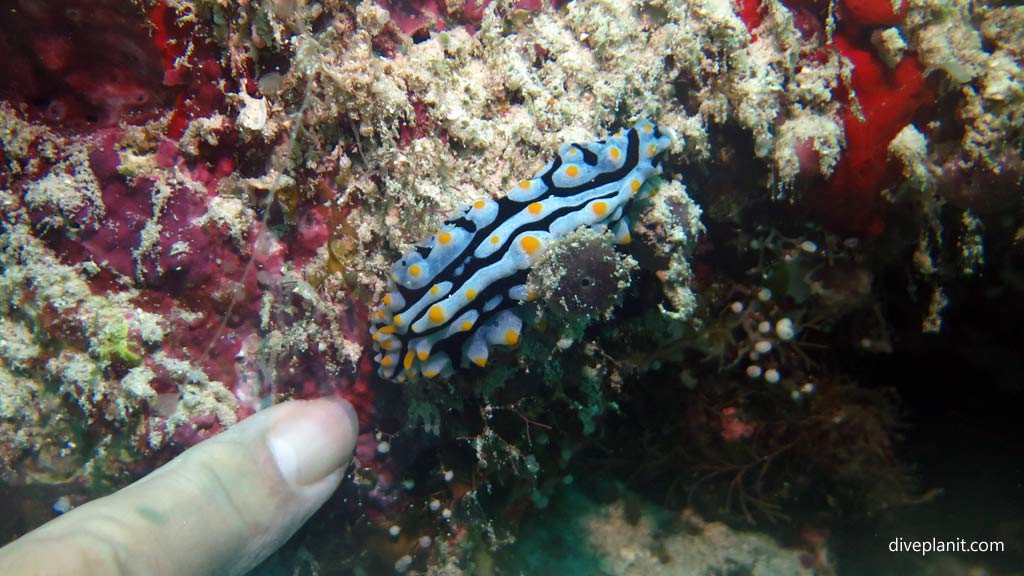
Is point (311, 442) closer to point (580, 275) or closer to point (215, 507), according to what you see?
point (215, 507)

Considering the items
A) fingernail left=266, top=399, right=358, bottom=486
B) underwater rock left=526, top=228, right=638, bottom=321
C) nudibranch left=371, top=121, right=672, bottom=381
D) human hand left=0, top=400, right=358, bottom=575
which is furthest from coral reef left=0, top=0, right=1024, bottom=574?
human hand left=0, top=400, right=358, bottom=575

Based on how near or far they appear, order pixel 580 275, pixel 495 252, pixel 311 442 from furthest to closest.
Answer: pixel 311 442, pixel 495 252, pixel 580 275

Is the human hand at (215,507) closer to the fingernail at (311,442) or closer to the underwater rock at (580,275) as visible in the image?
the fingernail at (311,442)

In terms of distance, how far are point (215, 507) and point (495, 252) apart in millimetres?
2028

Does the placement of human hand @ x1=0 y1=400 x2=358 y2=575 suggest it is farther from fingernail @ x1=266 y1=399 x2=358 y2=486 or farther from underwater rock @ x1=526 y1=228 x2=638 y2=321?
underwater rock @ x1=526 y1=228 x2=638 y2=321

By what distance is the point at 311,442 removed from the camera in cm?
297

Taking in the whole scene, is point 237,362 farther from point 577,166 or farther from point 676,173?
point 676,173

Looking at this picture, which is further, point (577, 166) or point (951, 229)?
point (951, 229)

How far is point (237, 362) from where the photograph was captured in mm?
3244

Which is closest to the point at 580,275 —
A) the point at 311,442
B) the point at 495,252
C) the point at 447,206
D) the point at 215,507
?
the point at 495,252

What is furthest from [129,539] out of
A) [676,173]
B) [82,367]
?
[676,173]

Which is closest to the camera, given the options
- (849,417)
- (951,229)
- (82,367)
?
(82,367)

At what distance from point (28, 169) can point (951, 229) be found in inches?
229

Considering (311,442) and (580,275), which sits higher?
(580,275)
